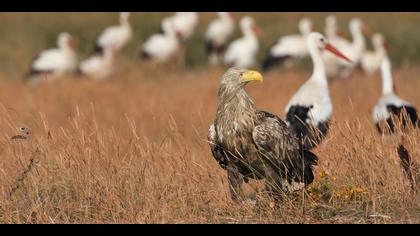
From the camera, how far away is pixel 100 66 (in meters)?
25.3

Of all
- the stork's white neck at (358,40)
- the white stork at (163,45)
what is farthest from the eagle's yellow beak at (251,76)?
the white stork at (163,45)

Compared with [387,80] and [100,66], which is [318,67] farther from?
[100,66]

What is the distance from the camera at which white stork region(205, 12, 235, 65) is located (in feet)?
90.1

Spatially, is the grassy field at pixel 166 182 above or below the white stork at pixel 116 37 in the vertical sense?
below

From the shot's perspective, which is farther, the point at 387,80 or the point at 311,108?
the point at 387,80

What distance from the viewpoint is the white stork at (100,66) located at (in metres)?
24.8

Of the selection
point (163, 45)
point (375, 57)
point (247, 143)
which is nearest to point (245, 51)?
point (163, 45)

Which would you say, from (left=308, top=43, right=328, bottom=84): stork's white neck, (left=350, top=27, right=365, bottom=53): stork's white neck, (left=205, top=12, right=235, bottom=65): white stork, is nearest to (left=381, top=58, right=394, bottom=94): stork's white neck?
(left=308, top=43, right=328, bottom=84): stork's white neck

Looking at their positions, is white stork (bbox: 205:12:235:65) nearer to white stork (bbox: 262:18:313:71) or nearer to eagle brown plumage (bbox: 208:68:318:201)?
white stork (bbox: 262:18:313:71)

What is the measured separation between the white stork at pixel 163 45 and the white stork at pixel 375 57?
→ 562 centimetres

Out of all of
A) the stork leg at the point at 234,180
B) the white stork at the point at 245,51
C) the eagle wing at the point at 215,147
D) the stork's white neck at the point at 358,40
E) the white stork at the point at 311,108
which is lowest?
the stork leg at the point at 234,180

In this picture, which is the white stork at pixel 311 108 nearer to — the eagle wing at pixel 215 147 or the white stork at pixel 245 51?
the eagle wing at pixel 215 147

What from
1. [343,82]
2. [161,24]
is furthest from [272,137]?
[161,24]

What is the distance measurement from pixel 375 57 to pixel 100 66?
7.54m
